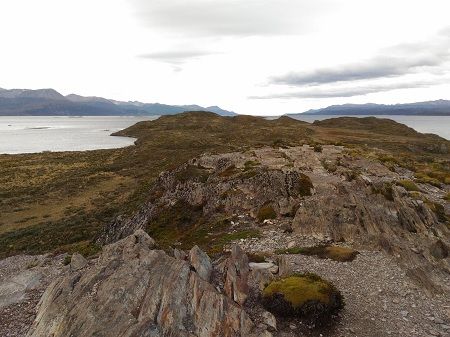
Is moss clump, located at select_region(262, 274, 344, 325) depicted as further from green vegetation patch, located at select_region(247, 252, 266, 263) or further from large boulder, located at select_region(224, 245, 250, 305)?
green vegetation patch, located at select_region(247, 252, 266, 263)

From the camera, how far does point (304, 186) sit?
36.6 meters

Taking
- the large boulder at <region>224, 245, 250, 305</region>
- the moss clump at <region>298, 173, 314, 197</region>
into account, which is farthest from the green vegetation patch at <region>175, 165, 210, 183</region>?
the large boulder at <region>224, 245, 250, 305</region>

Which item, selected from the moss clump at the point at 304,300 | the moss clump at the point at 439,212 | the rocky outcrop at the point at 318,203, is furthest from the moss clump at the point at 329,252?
the moss clump at the point at 439,212

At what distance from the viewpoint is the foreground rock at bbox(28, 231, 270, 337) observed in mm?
16203

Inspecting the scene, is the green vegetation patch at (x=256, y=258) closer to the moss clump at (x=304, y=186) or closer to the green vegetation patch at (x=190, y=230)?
the green vegetation patch at (x=190, y=230)

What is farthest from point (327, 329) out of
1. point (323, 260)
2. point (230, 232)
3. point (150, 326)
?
point (230, 232)

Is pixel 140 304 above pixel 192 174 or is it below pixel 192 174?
above

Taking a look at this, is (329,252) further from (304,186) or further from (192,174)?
(192,174)

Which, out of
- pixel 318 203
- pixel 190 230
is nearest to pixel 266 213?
pixel 318 203

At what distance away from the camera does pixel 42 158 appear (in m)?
130

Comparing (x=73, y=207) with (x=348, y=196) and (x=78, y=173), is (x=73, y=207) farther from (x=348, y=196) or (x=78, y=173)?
(x=348, y=196)

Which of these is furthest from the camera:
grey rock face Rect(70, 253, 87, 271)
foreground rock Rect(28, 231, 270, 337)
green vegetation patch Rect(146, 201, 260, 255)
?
green vegetation patch Rect(146, 201, 260, 255)

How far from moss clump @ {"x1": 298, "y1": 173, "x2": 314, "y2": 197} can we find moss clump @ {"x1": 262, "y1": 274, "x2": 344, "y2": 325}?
17.3 meters

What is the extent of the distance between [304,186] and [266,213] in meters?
6.02
